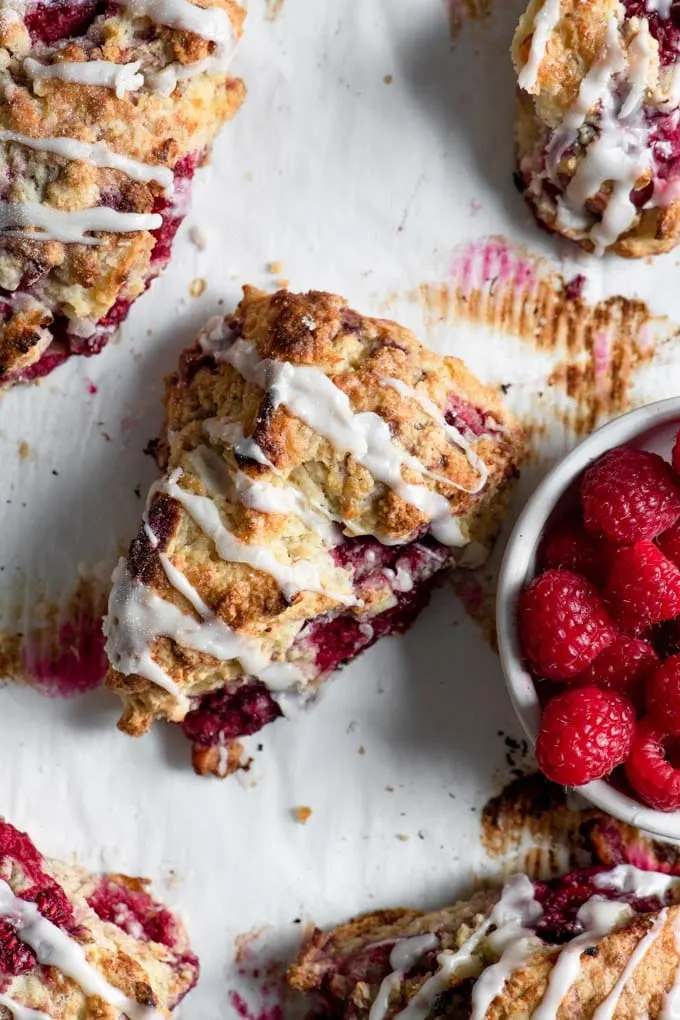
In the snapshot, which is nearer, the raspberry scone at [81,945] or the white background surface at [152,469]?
the raspberry scone at [81,945]

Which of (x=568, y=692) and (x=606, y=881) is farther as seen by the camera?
(x=606, y=881)

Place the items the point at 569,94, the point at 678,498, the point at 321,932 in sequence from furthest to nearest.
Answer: the point at 321,932 < the point at 569,94 < the point at 678,498

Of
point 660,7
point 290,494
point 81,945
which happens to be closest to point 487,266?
point 660,7

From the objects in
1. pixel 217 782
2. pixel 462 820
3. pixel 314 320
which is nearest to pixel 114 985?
pixel 217 782

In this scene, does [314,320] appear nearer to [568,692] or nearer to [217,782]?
[568,692]

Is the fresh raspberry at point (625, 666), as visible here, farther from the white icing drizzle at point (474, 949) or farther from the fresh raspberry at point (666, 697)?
the white icing drizzle at point (474, 949)

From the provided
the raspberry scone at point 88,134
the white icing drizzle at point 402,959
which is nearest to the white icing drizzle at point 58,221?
the raspberry scone at point 88,134

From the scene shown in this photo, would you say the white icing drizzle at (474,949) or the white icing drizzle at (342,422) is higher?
the white icing drizzle at (342,422)
